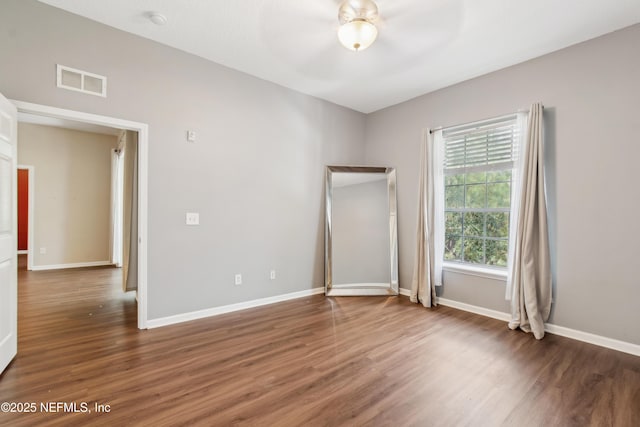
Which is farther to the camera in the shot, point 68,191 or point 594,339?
point 68,191

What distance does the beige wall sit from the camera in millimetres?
6180

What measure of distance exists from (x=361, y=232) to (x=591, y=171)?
2.72 meters

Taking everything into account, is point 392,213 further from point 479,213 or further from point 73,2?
point 73,2

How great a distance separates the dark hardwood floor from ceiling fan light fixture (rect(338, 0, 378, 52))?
268 cm

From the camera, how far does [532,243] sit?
10.2ft

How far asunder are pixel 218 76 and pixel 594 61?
3885 millimetres

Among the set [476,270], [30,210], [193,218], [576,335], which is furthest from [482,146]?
[30,210]

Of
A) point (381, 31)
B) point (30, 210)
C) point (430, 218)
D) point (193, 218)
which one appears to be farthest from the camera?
point (30, 210)

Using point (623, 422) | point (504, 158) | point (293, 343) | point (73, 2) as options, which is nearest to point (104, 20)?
point (73, 2)

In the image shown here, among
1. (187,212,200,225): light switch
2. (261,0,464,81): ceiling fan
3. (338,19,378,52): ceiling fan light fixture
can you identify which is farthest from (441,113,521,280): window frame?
(187,212,200,225): light switch

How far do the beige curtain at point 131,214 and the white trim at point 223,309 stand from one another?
848 mm

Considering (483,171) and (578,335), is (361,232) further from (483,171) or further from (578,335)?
(578,335)

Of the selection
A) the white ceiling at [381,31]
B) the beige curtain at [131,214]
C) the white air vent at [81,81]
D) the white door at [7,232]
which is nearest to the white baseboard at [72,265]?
the beige curtain at [131,214]

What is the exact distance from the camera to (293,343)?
279cm
